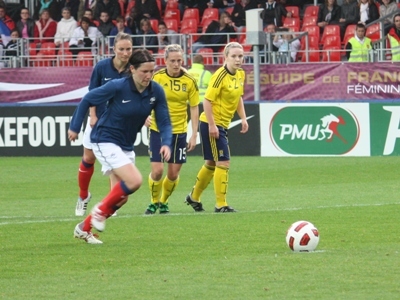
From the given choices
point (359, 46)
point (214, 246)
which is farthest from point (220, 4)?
point (214, 246)

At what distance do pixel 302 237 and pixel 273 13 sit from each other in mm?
17662

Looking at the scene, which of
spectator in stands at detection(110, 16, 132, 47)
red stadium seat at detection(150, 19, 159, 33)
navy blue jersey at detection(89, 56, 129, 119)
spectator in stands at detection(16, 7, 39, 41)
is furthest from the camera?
spectator in stands at detection(16, 7, 39, 41)

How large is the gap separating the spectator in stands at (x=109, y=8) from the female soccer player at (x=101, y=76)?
16323mm

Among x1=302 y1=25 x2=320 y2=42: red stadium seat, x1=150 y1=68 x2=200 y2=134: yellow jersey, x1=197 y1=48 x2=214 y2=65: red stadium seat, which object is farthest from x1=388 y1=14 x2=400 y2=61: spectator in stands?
x1=150 y1=68 x2=200 y2=134: yellow jersey

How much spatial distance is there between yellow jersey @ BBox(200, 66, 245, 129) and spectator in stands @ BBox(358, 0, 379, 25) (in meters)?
13.5

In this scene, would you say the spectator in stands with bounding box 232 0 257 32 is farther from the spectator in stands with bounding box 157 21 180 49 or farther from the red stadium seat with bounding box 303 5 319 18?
the spectator in stands with bounding box 157 21 180 49

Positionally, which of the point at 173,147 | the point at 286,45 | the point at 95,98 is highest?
the point at 286,45

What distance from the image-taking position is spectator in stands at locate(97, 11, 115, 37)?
27.0 metres

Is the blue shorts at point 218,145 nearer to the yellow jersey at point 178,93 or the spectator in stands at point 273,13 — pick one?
the yellow jersey at point 178,93

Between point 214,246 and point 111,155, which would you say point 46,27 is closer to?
point 111,155

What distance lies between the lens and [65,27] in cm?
2719

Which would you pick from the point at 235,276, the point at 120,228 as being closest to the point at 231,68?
the point at 120,228

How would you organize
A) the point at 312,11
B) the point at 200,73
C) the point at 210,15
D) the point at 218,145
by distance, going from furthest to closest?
1. the point at 210,15
2. the point at 312,11
3. the point at 200,73
4. the point at 218,145

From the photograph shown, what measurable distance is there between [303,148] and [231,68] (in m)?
8.32
